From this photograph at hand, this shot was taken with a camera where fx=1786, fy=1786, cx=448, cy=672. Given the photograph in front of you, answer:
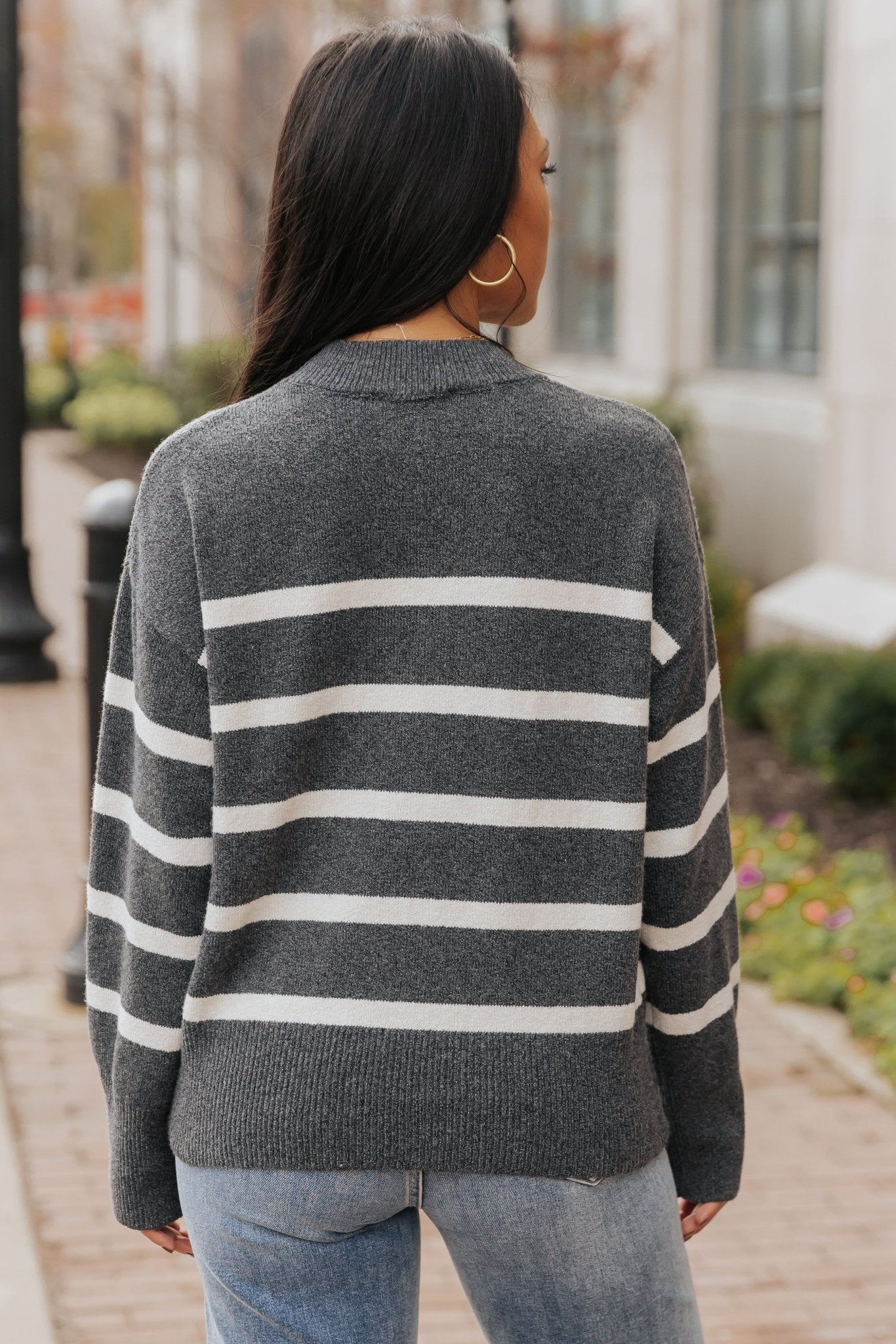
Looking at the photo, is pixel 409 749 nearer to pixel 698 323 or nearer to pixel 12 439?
pixel 12 439

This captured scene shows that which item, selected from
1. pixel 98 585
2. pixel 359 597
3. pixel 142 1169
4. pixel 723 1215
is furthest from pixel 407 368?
pixel 98 585

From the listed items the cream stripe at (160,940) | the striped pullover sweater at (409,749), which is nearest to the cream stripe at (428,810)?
the striped pullover sweater at (409,749)

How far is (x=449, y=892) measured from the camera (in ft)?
4.95

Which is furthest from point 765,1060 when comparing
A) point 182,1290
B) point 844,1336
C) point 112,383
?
point 112,383

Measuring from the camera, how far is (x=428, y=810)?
1.51 meters

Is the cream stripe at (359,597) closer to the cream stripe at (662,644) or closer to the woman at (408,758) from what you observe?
the woman at (408,758)

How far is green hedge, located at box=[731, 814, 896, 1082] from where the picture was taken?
4754mm

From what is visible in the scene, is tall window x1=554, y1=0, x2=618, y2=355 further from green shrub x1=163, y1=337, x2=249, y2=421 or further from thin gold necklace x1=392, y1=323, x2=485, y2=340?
thin gold necklace x1=392, y1=323, x2=485, y2=340

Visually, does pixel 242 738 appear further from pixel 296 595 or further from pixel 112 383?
pixel 112 383

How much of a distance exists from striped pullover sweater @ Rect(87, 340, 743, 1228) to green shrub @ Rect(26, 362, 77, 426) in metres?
25.5

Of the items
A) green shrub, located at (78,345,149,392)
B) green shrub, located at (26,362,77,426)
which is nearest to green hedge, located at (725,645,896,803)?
green shrub, located at (78,345,149,392)

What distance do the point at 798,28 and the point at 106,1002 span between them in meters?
9.53

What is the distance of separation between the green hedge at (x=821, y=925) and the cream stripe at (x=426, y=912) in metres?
3.04

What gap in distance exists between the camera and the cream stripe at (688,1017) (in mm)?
1682
